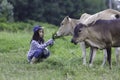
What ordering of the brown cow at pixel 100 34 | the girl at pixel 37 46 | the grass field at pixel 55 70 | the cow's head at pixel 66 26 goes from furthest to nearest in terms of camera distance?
the cow's head at pixel 66 26 < the girl at pixel 37 46 < the brown cow at pixel 100 34 < the grass field at pixel 55 70

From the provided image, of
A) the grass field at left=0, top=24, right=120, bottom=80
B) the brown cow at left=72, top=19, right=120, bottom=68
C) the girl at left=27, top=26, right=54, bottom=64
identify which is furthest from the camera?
the girl at left=27, top=26, right=54, bottom=64

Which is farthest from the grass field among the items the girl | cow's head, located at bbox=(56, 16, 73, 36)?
cow's head, located at bbox=(56, 16, 73, 36)

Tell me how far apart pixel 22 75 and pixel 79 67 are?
144cm

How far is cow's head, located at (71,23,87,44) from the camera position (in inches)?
432

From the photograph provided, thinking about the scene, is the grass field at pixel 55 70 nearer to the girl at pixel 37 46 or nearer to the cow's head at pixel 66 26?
the girl at pixel 37 46

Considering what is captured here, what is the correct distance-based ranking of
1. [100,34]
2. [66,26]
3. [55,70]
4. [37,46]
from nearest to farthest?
[55,70], [100,34], [37,46], [66,26]

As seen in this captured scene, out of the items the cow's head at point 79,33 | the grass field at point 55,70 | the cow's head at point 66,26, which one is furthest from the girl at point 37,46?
the cow's head at point 66,26

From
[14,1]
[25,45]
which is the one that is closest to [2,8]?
[14,1]

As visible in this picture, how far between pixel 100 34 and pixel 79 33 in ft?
1.79

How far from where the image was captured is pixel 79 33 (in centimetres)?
1098

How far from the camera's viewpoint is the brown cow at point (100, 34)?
35.8ft

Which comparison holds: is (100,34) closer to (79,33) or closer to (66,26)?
(79,33)

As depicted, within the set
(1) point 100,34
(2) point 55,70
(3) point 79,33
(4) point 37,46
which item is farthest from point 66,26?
(2) point 55,70

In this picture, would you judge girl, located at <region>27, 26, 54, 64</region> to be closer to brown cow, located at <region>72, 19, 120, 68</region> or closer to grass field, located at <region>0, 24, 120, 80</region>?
grass field, located at <region>0, 24, 120, 80</region>
